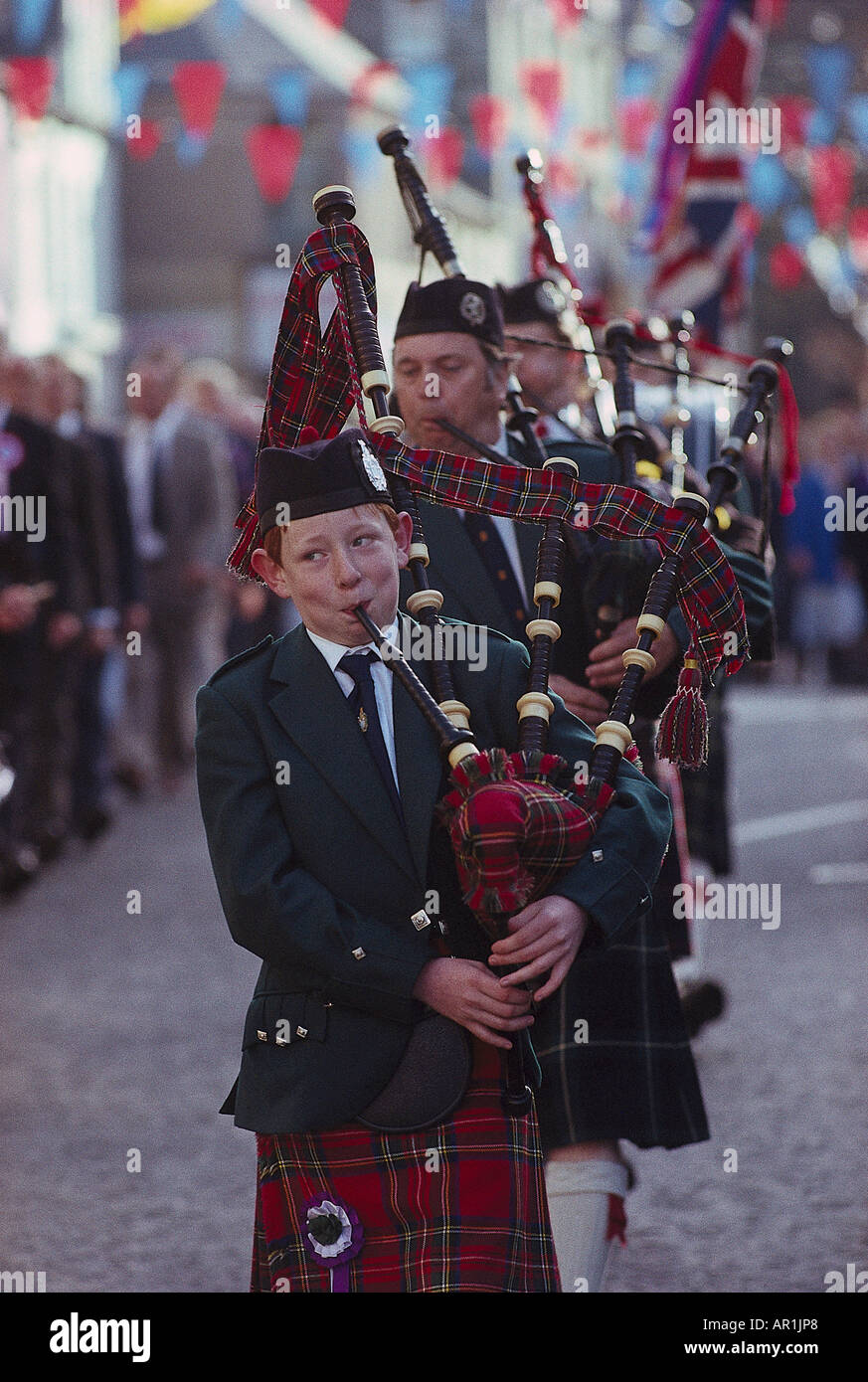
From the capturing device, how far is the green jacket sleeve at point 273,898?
281cm

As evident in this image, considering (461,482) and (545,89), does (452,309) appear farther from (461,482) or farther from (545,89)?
(545,89)

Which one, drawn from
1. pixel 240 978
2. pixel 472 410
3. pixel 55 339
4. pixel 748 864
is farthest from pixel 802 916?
pixel 55 339

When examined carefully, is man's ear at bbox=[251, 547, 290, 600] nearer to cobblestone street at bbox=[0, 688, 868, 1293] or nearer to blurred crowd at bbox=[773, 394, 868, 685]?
cobblestone street at bbox=[0, 688, 868, 1293]

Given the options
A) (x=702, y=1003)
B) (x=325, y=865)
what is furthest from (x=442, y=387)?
(x=702, y=1003)

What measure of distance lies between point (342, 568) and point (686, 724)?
0.56 meters

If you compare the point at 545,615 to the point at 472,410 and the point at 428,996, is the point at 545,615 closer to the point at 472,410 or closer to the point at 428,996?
the point at 428,996

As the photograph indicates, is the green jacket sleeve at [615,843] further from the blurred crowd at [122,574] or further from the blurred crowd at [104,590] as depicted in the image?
the blurred crowd at [104,590]

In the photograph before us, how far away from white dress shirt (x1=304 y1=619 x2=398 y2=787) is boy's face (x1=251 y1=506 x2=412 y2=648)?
0.03 meters

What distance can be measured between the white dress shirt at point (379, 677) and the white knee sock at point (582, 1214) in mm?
992

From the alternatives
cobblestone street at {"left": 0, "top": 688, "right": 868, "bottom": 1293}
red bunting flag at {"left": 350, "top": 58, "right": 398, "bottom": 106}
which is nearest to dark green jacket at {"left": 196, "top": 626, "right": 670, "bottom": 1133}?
cobblestone street at {"left": 0, "top": 688, "right": 868, "bottom": 1293}

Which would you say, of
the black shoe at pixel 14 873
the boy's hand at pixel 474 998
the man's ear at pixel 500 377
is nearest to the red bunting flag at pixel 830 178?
the black shoe at pixel 14 873

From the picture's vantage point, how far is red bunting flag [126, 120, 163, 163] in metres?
20.0

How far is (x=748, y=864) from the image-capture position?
30.9 feet
